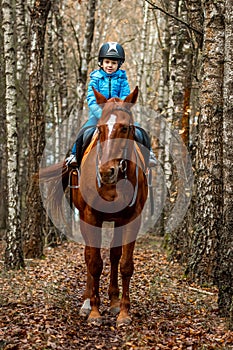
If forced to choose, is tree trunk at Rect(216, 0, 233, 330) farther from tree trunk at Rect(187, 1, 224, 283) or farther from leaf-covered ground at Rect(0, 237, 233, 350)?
tree trunk at Rect(187, 1, 224, 283)

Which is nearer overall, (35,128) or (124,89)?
(124,89)

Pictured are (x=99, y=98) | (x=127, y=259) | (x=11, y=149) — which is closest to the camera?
(x=99, y=98)

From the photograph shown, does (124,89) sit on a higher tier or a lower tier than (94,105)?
higher

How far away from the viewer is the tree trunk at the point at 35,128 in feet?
48.4

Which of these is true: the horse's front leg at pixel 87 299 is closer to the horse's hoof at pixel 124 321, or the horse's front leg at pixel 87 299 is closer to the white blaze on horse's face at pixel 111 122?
the horse's hoof at pixel 124 321

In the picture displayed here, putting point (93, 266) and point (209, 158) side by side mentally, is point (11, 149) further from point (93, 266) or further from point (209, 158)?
point (93, 266)

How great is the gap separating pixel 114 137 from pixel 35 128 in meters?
8.02

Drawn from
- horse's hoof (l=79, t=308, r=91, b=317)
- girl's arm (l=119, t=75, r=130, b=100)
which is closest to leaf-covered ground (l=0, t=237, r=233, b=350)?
horse's hoof (l=79, t=308, r=91, b=317)

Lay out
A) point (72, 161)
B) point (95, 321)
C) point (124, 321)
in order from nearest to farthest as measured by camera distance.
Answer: point (124, 321), point (95, 321), point (72, 161)

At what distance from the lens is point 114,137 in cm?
723

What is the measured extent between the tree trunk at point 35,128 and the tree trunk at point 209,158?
224 inches

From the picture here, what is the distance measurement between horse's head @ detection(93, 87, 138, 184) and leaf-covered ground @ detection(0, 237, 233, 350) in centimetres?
200

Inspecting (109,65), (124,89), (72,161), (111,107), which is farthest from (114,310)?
(109,65)

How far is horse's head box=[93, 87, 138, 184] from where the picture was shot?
713 centimetres
